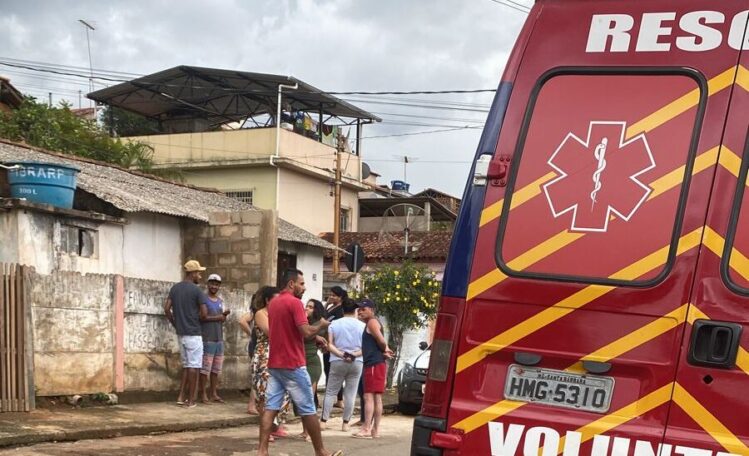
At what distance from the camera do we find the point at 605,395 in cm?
372

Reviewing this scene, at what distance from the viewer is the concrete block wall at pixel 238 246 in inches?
579

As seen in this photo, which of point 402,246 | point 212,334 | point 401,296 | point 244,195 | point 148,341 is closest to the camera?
point 148,341

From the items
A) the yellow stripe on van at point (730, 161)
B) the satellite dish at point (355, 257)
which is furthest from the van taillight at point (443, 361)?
the satellite dish at point (355, 257)

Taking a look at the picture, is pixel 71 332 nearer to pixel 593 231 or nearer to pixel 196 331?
pixel 196 331

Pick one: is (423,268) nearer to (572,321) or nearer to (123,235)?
(123,235)

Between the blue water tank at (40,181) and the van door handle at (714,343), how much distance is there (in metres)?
9.71

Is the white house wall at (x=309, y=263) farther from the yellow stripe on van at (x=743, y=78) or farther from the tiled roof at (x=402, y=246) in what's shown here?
the yellow stripe on van at (x=743, y=78)

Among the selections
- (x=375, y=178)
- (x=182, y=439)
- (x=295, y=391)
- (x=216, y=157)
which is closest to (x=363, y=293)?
(x=182, y=439)

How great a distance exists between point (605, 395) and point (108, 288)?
8.57 m

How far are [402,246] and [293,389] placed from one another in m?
21.1

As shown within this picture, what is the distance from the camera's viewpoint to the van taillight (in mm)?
4008

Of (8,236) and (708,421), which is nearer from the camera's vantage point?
(708,421)

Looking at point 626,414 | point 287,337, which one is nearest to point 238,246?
point 287,337

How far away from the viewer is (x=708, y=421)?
3518 millimetres
